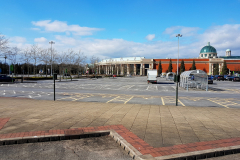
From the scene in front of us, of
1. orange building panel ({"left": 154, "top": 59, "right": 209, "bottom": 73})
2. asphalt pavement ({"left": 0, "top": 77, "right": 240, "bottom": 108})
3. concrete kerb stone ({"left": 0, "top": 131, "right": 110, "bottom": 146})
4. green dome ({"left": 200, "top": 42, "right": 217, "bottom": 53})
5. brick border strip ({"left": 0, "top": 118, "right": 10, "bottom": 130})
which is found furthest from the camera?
green dome ({"left": 200, "top": 42, "right": 217, "bottom": 53})

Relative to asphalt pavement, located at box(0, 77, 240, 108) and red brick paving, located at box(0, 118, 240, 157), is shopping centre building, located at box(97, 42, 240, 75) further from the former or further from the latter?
red brick paving, located at box(0, 118, 240, 157)

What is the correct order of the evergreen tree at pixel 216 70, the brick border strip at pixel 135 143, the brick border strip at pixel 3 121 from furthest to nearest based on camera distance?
the evergreen tree at pixel 216 70
the brick border strip at pixel 3 121
the brick border strip at pixel 135 143

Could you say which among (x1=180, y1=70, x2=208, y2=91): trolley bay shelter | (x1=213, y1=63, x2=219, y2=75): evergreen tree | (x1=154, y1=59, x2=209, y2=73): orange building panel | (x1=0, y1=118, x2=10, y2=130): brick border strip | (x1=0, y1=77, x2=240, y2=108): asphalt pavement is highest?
(x1=154, y1=59, x2=209, y2=73): orange building panel

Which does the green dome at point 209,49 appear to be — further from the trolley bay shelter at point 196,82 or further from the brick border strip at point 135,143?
the brick border strip at point 135,143

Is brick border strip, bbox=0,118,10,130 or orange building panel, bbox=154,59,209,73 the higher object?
orange building panel, bbox=154,59,209,73

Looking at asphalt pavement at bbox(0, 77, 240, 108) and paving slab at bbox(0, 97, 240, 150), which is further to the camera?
asphalt pavement at bbox(0, 77, 240, 108)

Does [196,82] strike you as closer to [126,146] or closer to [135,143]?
[135,143]

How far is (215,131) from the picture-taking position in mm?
6488

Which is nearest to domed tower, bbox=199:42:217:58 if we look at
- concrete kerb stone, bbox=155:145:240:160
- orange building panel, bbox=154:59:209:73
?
orange building panel, bbox=154:59:209:73

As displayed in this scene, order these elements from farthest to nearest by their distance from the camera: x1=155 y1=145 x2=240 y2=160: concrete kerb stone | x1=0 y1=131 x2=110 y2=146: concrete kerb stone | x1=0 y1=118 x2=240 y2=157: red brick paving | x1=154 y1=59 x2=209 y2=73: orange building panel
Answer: x1=154 y1=59 x2=209 y2=73: orange building panel, x1=0 y1=131 x2=110 y2=146: concrete kerb stone, x1=0 y1=118 x2=240 y2=157: red brick paving, x1=155 y1=145 x2=240 y2=160: concrete kerb stone

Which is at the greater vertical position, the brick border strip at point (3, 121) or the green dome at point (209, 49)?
the green dome at point (209, 49)

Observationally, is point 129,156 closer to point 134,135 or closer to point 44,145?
point 134,135

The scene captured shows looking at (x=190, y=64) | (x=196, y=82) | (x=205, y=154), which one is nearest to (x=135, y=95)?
(x=205, y=154)

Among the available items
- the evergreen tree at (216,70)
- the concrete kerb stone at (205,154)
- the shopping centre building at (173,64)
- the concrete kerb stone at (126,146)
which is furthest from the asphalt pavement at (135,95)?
the evergreen tree at (216,70)
